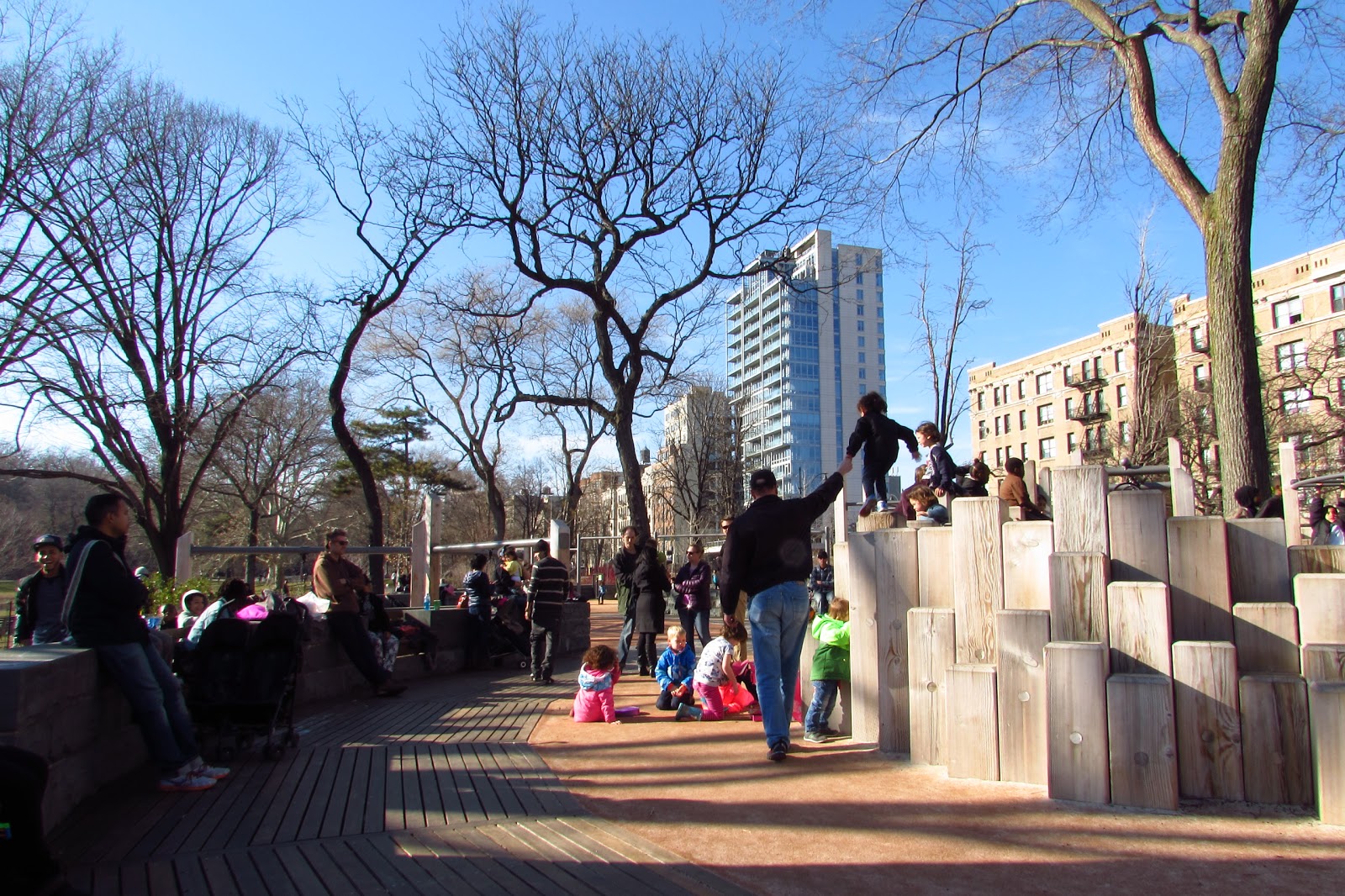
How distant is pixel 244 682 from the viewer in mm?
6207

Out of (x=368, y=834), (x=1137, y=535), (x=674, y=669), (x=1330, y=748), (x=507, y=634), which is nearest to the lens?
(x=1330, y=748)

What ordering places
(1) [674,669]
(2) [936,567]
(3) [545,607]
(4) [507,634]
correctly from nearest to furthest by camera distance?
(2) [936,567] → (1) [674,669] → (3) [545,607] → (4) [507,634]

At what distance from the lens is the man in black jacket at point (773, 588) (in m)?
5.92

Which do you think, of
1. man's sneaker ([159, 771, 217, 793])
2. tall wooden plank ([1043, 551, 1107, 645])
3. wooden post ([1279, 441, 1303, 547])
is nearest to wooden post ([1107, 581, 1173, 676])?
tall wooden plank ([1043, 551, 1107, 645])

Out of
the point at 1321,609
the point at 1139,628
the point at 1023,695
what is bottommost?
the point at 1023,695

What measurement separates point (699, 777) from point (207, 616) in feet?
15.8

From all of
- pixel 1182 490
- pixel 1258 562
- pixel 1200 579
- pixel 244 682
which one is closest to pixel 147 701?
pixel 244 682

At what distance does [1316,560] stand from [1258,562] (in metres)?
0.42

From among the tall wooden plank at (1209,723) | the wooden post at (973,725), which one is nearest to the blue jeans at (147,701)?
the wooden post at (973,725)

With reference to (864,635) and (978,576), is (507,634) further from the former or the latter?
(978,576)

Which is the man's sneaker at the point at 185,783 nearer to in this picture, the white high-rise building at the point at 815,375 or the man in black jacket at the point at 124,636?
the man in black jacket at the point at 124,636

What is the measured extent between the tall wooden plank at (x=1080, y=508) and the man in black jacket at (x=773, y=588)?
142cm

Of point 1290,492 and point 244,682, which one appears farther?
point 1290,492

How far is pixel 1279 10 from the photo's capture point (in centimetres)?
888
